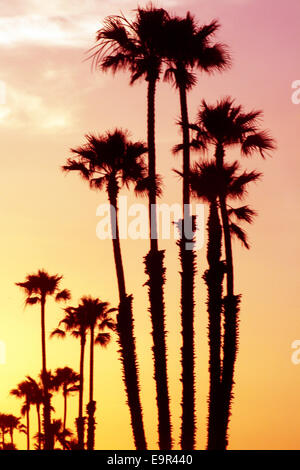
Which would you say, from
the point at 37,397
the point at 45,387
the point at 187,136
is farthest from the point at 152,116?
the point at 37,397

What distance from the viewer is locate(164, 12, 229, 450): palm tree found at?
37469 millimetres

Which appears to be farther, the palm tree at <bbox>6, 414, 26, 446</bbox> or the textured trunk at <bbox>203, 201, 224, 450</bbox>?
the palm tree at <bbox>6, 414, 26, 446</bbox>

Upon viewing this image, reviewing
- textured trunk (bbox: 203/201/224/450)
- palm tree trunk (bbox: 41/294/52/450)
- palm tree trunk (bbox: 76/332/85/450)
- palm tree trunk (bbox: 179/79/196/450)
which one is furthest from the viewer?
palm tree trunk (bbox: 76/332/85/450)

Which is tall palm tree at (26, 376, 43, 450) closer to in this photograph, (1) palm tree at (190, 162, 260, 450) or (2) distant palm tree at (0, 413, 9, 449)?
(2) distant palm tree at (0, 413, 9, 449)

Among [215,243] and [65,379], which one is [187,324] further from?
[65,379]

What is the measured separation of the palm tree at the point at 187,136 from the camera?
37469 mm

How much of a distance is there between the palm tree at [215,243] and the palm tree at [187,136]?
82 cm

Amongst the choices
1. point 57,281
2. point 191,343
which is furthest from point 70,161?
point 57,281

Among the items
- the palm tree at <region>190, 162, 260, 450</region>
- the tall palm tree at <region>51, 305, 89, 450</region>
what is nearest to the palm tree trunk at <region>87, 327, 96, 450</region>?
the tall palm tree at <region>51, 305, 89, 450</region>

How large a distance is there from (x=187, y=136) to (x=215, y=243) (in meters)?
4.04

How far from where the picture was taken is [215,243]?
38875mm

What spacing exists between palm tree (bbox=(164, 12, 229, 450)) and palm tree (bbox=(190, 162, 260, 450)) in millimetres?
824

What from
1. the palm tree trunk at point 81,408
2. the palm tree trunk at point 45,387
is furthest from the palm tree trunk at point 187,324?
the palm tree trunk at point 81,408

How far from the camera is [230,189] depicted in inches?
1593
